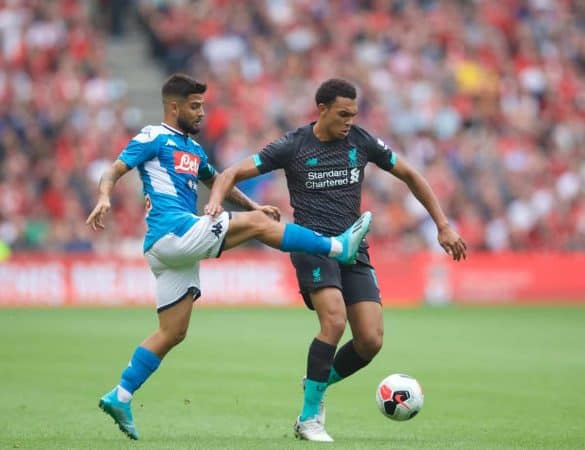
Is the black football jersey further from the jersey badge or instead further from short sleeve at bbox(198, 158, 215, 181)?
the jersey badge

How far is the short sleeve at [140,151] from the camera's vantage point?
839 centimetres

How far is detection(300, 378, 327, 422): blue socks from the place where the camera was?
28.2 ft

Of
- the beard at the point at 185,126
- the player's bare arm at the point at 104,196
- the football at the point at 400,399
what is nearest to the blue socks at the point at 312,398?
the football at the point at 400,399

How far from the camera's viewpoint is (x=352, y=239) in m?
8.39

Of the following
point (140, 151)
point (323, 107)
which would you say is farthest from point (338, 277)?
point (140, 151)

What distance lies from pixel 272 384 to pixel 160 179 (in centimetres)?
389

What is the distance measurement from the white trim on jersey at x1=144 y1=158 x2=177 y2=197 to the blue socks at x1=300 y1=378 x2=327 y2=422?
5.39ft

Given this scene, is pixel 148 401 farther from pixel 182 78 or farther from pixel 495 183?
pixel 495 183

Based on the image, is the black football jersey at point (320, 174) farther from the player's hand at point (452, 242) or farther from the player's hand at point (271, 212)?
the player's hand at point (452, 242)

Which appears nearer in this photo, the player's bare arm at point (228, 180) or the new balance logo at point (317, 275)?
the player's bare arm at point (228, 180)

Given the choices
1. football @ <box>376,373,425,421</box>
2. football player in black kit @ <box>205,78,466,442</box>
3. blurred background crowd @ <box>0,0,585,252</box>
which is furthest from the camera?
blurred background crowd @ <box>0,0,585,252</box>

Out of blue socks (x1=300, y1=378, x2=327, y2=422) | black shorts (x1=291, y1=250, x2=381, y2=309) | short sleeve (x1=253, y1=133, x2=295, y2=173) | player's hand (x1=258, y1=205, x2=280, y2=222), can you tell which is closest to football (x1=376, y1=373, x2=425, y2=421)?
blue socks (x1=300, y1=378, x2=327, y2=422)

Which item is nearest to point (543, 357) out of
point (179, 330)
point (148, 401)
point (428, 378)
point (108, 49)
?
point (428, 378)

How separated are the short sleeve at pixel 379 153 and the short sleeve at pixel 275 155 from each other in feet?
1.93
